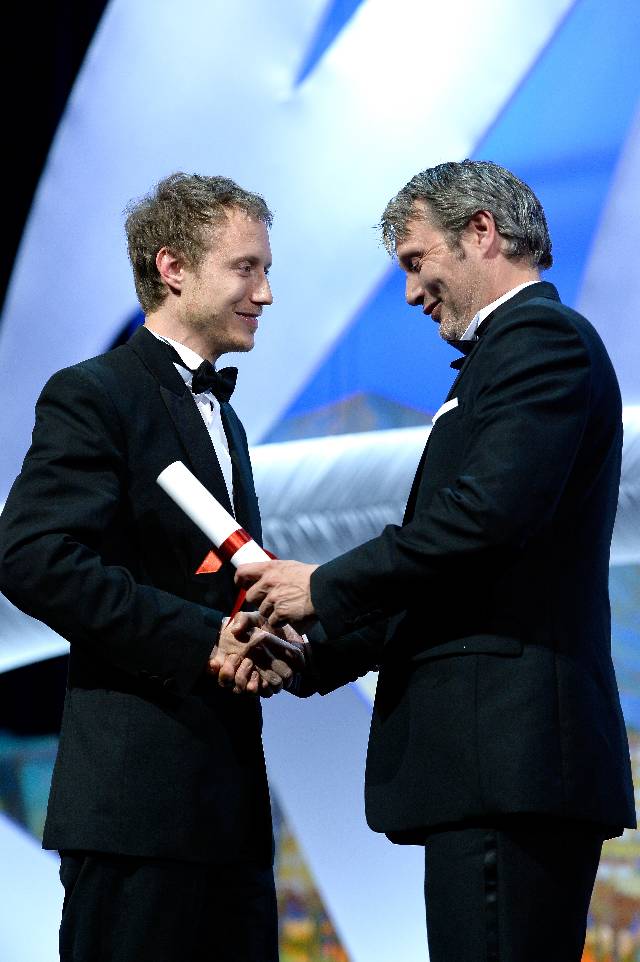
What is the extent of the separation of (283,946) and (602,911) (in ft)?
2.45

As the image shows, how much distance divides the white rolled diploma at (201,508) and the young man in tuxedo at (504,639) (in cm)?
6

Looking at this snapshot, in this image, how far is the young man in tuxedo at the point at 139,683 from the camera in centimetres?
185

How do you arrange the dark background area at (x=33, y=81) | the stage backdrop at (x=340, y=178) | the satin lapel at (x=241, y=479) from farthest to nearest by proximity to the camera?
1. the dark background area at (x=33, y=81)
2. the stage backdrop at (x=340, y=178)
3. the satin lapel at (x=241, y=479)

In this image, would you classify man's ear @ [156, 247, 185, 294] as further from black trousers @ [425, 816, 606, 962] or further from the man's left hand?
black trousers @ [425, 816, 606, 962]

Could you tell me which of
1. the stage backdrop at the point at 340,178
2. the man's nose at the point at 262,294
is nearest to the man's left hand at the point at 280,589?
the man's nose at the point at 262,294

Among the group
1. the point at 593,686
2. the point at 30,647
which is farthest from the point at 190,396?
the point at 30,647

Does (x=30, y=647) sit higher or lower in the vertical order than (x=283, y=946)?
higher

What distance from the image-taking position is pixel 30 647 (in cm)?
313

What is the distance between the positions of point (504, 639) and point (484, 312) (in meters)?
0.52

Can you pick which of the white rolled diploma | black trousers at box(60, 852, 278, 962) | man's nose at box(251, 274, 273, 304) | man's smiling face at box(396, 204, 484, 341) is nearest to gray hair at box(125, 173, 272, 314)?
man's nose at box(251, 274, 273, 304)

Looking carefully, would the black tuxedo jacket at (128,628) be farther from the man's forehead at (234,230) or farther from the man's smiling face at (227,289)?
the man's forehead at (234,230)

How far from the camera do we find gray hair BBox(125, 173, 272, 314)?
222 cm

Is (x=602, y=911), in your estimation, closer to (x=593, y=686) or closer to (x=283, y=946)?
(x=283, y=946)

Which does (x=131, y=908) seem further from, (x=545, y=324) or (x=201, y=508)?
(x=545, y=324)
